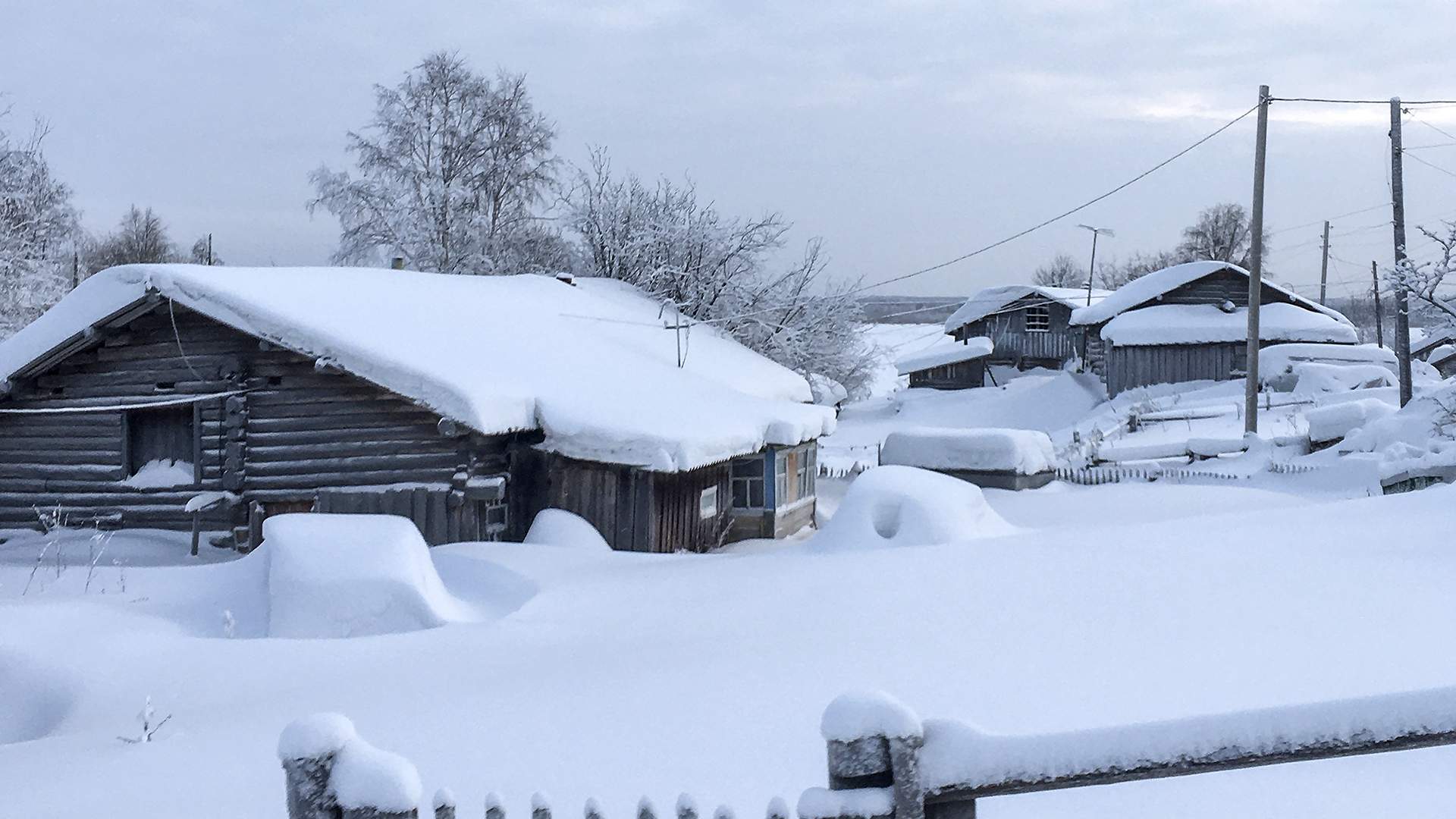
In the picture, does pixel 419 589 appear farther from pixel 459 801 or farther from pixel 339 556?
pixel 459 801

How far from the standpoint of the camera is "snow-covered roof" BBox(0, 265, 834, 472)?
14.8m

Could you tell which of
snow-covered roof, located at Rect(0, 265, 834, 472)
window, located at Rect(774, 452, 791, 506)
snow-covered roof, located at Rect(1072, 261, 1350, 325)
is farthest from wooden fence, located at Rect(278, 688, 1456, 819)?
snow-covered roof, located at Rect(1072, 261, 1350, 325)

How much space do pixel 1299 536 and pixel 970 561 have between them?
358 centimetres

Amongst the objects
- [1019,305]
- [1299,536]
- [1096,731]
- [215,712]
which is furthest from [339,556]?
[1019,305]

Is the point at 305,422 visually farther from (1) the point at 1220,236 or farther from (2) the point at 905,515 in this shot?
(1) the point at 1220,236

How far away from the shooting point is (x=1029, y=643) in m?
Answer: 8.19

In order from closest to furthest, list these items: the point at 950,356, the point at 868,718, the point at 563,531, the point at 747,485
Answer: the point at 868,718 < the point at 563,531 < the point at 747,485 < the point at 950,356

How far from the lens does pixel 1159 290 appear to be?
42.5m

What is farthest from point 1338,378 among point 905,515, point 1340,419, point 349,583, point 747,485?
point 349,583

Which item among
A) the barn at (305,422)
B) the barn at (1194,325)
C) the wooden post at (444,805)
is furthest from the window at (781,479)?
the barn at (1194,325)

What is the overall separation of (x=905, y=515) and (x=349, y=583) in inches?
264

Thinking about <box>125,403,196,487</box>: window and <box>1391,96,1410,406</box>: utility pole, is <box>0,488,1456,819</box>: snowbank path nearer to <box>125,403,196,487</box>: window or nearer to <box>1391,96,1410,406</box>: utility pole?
<box>125,403,196,487</box>: window

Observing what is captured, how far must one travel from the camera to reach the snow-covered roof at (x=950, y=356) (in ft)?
170

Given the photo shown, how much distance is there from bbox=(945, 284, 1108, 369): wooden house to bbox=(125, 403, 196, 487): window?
42.6 m
